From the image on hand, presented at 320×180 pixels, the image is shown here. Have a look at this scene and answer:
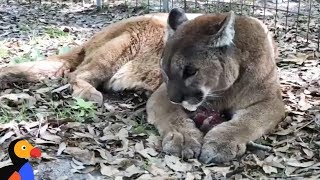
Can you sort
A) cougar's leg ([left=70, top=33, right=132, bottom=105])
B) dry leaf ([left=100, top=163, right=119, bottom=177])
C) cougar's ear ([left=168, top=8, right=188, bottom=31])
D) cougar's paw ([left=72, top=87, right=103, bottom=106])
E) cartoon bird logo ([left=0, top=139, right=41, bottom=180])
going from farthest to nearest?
cougar's leg ([left=70, top=33, right=132, bottom=105]), cougar's paw ([left=72, top=87, right=103, bottom=106]), cougar's ear ([left=168, top=8, right=188, bottom=31]), dry leaf ([left=100, top=163, right=119, bottom=177]), cartoon bird logo ([left=0, top=139, right=41, bottom=180])

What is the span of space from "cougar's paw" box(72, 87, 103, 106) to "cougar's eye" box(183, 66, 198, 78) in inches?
43.9

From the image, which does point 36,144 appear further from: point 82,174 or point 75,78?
point 75,78

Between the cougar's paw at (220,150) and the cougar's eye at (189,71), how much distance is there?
0.43 meters

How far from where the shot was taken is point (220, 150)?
125 inches

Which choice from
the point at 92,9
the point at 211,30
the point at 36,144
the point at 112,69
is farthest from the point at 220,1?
the point at 36,144

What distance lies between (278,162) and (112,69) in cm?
188

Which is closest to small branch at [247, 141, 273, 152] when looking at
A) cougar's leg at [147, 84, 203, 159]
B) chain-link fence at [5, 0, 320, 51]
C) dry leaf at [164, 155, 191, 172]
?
cougar's leg at [147, 84, 203, 159]

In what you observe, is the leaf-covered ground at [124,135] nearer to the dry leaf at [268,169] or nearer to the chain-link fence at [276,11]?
the dry leaf at [268,169]

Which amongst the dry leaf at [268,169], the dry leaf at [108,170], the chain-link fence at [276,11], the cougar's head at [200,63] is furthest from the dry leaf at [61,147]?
the chain-link fence at [276,11]

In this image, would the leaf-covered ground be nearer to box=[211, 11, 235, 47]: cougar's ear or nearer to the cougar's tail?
the cougar's tail

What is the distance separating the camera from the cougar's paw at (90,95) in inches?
167

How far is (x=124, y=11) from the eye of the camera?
8227 millimetres

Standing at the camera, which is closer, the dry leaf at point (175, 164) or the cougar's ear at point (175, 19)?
the dry leaf at point (175, 164)

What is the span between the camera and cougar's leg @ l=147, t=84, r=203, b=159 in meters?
3.25
